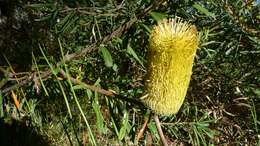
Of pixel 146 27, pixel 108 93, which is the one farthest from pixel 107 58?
pixel 146 27

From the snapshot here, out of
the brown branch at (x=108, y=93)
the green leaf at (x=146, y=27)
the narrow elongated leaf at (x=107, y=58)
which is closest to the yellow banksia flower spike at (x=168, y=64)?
the brown branch at (x=108, y=93)

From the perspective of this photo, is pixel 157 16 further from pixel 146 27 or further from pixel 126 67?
pixel 126 67

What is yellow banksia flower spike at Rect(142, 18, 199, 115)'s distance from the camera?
1408 mm

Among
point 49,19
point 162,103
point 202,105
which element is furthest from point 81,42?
point 162,103

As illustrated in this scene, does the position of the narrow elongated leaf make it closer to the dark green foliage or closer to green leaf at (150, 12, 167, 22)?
the dark green foliage

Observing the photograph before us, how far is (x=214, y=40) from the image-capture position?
2.43m

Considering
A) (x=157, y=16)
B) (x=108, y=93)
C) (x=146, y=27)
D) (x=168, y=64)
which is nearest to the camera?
(x=168, y=64)

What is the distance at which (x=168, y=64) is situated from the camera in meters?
1.43

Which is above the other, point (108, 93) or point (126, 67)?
point (108, 93)

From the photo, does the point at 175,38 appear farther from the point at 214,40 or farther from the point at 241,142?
the point at 241,142

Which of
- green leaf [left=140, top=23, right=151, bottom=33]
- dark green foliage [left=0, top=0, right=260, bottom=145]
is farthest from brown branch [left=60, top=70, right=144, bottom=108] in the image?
green leaf [left=140, top=23, right=151, bottom=33]

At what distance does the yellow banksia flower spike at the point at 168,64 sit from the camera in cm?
141

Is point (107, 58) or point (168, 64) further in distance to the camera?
point (107, 58)

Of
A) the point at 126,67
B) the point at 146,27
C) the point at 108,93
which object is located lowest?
the point at 126,67
